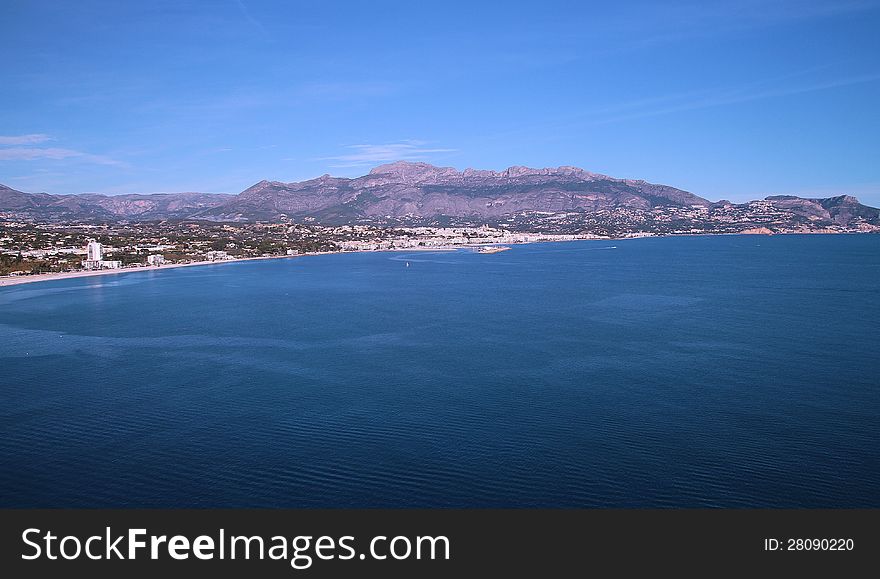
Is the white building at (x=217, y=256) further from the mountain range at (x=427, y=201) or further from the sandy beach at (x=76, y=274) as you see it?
the mountain range at (x=427, y=201)

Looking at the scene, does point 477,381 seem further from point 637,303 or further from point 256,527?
point 637,303

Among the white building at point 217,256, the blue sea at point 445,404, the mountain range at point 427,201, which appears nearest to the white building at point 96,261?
the white building at point 217,256

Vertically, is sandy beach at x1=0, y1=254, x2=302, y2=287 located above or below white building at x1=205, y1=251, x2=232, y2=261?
below

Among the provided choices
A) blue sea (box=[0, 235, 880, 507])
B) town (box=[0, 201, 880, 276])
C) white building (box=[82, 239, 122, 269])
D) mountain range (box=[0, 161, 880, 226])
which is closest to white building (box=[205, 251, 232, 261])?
town (box=[0, 201, 880, 276])

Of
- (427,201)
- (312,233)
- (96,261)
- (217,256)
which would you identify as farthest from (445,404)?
(427,201)

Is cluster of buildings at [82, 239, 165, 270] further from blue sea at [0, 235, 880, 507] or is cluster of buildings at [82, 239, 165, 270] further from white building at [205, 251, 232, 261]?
blue sea at [0, 235, 880, 507]

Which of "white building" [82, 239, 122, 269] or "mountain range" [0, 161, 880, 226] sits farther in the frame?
"mountain range" [0, 161, 880, 226]

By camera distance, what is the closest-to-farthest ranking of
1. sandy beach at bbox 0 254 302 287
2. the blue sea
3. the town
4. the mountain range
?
1. the blue sea
2. sandy beach at bbox 0 254 302 287
3. the town
4. the mountain range
